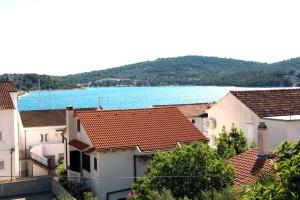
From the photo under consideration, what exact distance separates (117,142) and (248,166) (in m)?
9.00

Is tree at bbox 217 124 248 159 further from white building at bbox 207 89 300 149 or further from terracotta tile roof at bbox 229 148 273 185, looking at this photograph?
terracotta tile roof at bbox 229 148 273 185

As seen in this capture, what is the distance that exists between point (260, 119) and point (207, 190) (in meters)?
15.6

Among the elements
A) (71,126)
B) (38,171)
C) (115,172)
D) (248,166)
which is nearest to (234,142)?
(115,172)

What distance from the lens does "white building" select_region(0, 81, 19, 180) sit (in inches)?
1508

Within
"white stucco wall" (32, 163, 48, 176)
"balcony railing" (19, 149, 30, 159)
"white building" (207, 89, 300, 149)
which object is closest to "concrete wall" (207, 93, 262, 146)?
"white building" (207, 89, 300, 149)

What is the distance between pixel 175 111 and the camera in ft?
107

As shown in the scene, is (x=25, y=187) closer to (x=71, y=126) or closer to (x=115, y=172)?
(x=71, y=126)

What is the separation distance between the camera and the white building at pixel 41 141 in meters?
43.5

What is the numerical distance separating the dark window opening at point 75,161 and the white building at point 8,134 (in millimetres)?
9298

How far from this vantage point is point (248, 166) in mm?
21562

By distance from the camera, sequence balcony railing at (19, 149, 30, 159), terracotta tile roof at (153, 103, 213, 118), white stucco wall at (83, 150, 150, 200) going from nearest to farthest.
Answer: white stucco wall at (83, 150, 150, 200) < balcony railing at (19, 149, 30, 159) < terracotta tile roof at (153, 103, 213, 118)

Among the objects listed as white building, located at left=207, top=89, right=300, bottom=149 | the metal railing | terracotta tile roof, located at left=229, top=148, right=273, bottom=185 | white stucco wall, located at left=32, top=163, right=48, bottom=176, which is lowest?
white stucco wall, located at left=32, top=163, right=48, bottom=176

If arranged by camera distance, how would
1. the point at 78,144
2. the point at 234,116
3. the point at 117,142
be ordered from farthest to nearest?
the point at 234,116
the point at 78,144
the point at 117,142

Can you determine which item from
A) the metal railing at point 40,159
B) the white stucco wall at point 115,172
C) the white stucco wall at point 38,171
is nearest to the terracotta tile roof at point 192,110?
Answer: the metal railing at point 40,159
